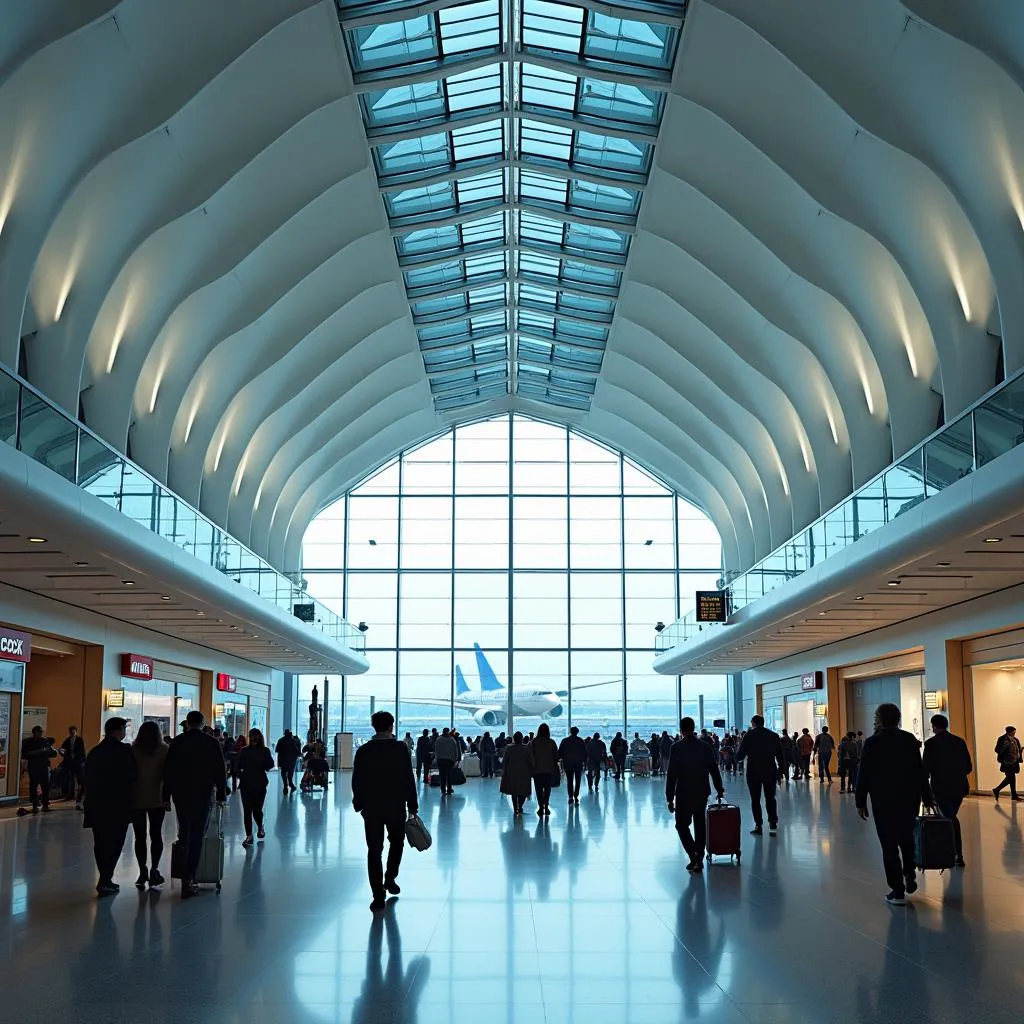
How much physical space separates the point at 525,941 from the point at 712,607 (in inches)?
978

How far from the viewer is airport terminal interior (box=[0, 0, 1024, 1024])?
303 inches

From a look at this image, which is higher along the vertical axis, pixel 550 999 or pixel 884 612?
pixel 884 612

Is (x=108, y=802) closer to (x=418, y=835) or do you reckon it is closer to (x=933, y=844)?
(x=418, y=835)

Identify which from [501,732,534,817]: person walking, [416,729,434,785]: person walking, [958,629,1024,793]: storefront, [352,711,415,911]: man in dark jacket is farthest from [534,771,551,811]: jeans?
[416,729,434,785]: person walking

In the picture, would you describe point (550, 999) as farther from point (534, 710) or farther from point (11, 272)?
point (534, 710)

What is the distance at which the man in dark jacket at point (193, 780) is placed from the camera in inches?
389

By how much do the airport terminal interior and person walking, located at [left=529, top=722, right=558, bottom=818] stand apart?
0.29 meters

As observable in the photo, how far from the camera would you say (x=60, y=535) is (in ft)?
48.3

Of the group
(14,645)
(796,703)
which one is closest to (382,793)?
(14,645)

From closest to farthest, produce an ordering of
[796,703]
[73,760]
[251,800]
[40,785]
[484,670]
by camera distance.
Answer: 1. [251,800]
2. [40,785]
3. [73,760]
4. [796,703]
5. [484,670]

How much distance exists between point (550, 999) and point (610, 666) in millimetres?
37864

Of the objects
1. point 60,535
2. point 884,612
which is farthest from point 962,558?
point 60,535

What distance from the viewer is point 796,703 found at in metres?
37.8

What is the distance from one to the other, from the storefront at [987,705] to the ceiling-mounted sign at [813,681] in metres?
10.4
